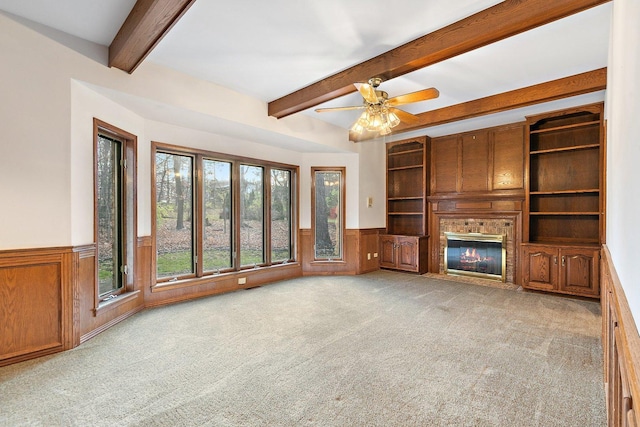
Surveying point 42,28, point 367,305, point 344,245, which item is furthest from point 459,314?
point 42,28

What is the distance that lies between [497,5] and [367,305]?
135 inches

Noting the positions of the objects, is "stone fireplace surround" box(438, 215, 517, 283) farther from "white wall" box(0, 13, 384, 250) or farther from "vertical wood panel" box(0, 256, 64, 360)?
"vertical wood panel" box(0, 256, 64, 360)

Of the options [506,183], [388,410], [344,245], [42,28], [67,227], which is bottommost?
[388,410]

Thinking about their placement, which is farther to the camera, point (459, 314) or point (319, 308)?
point (319, 308)

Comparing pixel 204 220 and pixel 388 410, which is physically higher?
pixel 204 220

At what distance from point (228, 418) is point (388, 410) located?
1002 mm

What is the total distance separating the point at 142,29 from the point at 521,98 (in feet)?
14.2

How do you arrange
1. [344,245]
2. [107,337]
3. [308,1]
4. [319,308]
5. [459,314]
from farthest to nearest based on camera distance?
[344,245], [319,308], [459,314], [107,337], [308,1]

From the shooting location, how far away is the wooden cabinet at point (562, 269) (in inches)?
169

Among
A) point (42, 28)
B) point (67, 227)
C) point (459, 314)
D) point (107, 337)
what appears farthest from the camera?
point (459, 314)

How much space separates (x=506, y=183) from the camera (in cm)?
544

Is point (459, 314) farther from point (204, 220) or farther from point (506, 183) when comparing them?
point (204, 220)

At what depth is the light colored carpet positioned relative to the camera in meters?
1.94

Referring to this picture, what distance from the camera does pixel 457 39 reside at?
2.64 metres
